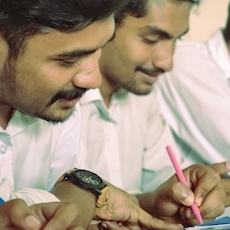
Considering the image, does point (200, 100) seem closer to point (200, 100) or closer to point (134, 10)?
point (200, 100)

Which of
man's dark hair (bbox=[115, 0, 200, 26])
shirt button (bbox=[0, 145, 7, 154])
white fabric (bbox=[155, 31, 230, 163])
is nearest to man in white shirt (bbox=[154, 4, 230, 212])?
white fabric (bbox=[155, 31, 230, 163])

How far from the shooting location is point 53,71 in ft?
3.60

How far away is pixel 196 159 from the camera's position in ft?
6.22

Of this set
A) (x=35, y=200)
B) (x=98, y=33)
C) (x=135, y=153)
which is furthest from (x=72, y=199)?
(x=135, y=153)

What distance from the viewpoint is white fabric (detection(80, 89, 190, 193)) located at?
1599mm

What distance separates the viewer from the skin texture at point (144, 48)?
1.66 metres

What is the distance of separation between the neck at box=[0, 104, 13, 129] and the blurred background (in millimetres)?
1305

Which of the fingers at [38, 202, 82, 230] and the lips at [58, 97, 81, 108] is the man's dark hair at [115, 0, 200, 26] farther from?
the fingers at [38, 202, 82, 230]

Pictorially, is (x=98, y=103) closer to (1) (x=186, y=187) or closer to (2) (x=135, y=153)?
(2) (x=135, y=153)

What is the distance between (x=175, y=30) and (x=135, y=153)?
0.36m

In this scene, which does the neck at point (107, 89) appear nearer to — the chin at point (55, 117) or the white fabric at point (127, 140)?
the white fabric at point (127, 140)

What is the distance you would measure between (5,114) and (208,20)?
1.38 m

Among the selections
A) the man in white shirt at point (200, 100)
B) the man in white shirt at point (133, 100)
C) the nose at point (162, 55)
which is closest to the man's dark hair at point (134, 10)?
the man in white shirt at point (133, 100)

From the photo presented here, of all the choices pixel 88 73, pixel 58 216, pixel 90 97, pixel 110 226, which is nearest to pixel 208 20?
pixel 90 97
